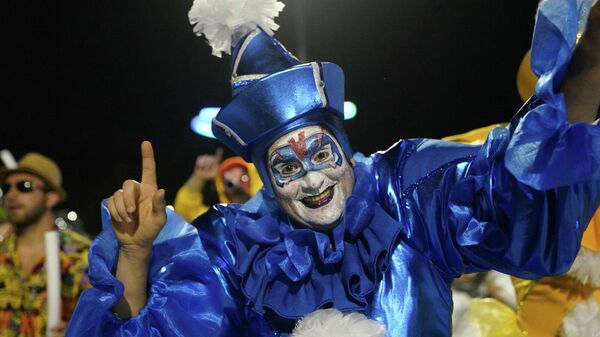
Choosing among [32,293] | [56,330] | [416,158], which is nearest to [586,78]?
[416,158]

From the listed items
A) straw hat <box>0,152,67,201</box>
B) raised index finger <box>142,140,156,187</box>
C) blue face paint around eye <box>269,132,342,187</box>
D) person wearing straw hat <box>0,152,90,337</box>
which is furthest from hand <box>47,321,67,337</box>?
blue face paint around eye <box>269,132,342,187</box>

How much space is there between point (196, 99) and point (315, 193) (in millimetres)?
6091

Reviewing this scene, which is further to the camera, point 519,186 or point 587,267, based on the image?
point 587,267

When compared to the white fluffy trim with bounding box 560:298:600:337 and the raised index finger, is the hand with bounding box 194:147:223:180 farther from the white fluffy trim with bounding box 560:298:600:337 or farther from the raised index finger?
the raised index finger

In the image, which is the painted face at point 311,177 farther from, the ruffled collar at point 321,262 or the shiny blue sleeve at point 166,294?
the shiny blue sleeve at point 166,294

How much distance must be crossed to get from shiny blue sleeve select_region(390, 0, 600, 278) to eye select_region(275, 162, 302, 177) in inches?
11.5

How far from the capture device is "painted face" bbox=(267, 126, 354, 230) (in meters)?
2.48

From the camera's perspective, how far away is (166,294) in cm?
256

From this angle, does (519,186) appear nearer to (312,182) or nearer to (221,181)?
(312,182)

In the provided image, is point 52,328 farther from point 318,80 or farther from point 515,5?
point 515,5

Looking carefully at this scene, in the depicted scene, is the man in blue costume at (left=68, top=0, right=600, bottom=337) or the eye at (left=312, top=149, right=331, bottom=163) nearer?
the man in blue costume at (left=68, top=0, right=600, bottom=337)

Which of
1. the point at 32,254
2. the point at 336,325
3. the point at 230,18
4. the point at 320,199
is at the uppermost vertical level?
the point at 230,18

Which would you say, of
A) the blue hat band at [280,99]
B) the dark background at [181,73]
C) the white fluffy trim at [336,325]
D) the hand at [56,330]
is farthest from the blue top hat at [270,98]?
the dark background at [181,73]

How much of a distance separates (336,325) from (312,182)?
16.5 inches
